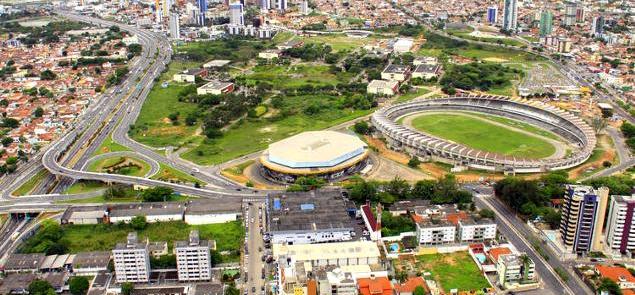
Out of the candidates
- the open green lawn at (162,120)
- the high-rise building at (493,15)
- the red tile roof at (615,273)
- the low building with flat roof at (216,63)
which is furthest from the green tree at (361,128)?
the high-rise building at (493,15)

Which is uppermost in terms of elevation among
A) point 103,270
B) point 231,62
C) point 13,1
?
point 13,1

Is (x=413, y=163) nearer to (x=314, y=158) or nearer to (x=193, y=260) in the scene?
(x=314, y=158)

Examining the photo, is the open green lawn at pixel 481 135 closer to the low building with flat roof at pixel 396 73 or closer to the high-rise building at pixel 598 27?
the low building with flat roof at pixel 396 73

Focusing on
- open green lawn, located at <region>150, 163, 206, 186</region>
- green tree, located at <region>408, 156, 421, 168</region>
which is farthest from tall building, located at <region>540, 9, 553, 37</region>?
open green lawn, located at <region>150, 163, 206, 186</region>

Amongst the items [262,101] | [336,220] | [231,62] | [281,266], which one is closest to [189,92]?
[262,101]

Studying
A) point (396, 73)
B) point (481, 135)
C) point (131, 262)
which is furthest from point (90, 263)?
point (396, 73)

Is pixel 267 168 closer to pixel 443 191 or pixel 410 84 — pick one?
pixel 443 191

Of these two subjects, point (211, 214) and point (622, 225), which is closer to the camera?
point (622, 225)

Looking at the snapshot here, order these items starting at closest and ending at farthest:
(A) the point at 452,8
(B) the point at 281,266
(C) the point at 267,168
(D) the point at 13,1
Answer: (B) the point at 281,266, (C) the point at 267,168, (A) the point at 452,8, (D) the point at 13,1
